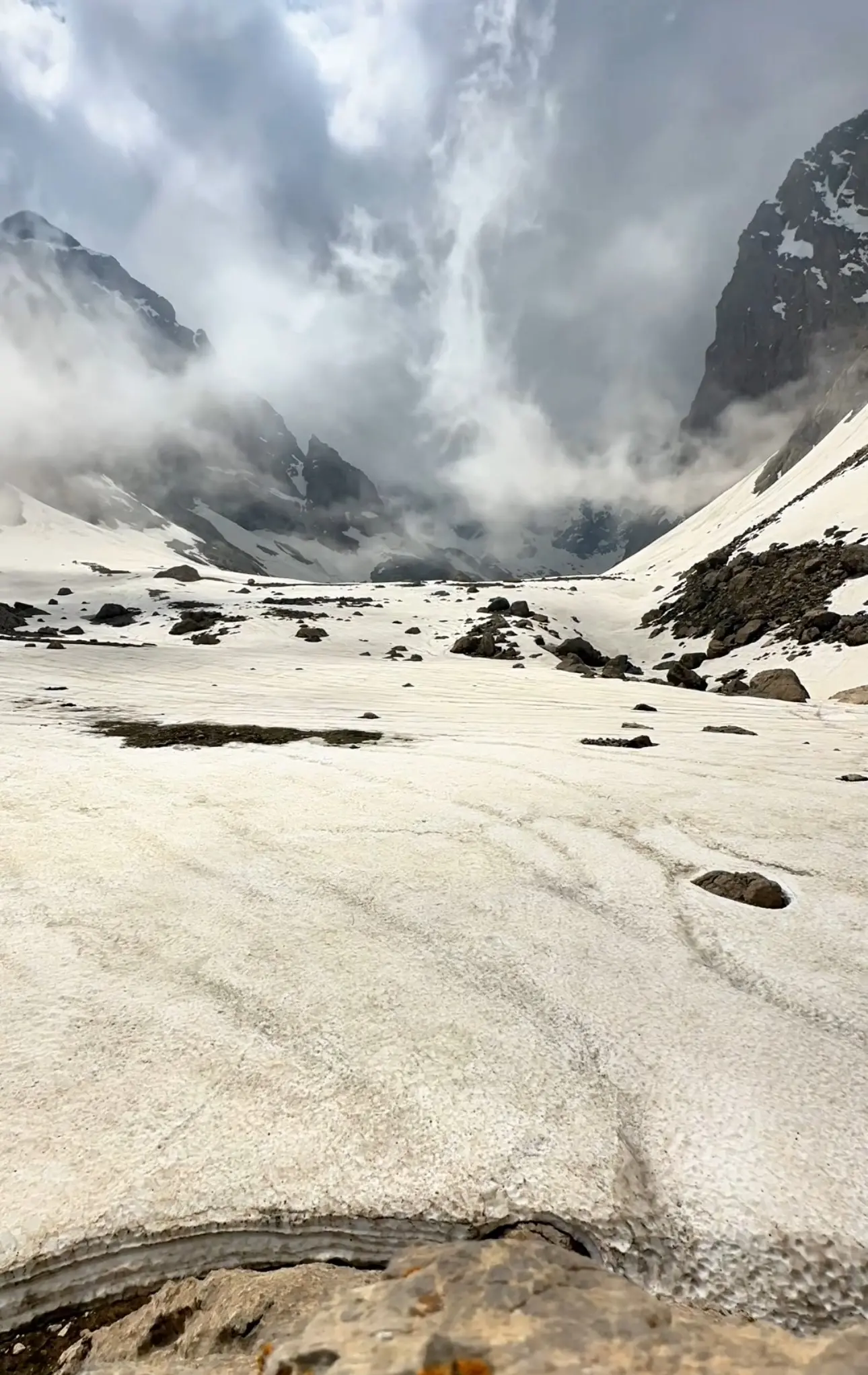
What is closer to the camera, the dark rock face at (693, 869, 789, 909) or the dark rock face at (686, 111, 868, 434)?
the dark rock face at (693, 869, 789, 909)

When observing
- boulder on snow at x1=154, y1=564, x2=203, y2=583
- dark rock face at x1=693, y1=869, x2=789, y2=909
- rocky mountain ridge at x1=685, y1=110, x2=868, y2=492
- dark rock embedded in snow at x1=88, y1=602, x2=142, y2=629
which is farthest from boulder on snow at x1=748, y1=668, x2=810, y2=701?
rocky mountain ridge at x1=685, y1=110, x2=868, y2=492

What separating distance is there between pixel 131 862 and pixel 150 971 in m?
1.46

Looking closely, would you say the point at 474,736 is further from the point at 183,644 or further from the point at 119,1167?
the point at 183,644

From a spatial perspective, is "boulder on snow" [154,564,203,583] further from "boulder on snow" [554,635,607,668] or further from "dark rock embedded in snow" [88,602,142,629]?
"boulder on snow" [554,635,607,668]

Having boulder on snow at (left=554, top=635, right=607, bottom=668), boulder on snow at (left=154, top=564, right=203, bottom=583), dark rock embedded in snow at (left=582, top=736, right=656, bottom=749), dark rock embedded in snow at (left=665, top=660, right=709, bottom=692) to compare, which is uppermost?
boulder on snow at (left=154, top=564, right=203, bottom=583)

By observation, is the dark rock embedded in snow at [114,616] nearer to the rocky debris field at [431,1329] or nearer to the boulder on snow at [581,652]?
the boulder on snow at [581,652]

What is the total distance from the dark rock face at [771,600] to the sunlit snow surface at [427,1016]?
16680mm

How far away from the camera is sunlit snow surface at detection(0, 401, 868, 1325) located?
1905mm

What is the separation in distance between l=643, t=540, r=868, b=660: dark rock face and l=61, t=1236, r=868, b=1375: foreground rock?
848 inches

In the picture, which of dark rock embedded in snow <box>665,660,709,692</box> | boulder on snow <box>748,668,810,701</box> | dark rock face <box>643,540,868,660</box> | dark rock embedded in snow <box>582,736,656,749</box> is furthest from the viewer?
dark rock face <box>643,540,868,660</box>

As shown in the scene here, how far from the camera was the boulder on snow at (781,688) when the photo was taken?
49.1 feet

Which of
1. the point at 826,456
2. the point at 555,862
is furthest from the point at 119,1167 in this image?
the point at 826,456

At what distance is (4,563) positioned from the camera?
60406 mm

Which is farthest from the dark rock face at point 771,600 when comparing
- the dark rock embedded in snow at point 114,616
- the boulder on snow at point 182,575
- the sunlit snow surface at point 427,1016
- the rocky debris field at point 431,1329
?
the boulder on snow at point 182,575
